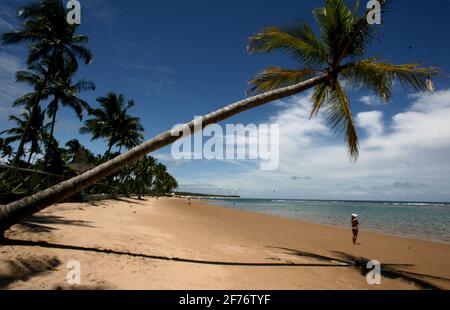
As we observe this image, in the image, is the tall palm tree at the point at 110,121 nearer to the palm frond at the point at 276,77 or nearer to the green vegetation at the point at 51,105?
the green vegetation at the point at 51,105

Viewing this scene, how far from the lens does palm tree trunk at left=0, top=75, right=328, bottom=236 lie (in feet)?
18.7

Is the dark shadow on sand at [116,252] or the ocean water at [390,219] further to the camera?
→ the ocean water at [390,219]

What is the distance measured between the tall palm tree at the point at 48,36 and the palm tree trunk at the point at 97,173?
13.9 m

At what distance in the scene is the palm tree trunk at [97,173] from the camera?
5.69 metres

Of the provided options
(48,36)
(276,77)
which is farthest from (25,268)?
(48,36)

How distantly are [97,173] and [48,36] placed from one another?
54.2ft

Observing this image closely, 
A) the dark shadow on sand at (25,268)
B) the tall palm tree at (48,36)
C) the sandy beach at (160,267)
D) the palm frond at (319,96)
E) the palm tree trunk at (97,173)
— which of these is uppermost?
the tall palm tree at (48,36)

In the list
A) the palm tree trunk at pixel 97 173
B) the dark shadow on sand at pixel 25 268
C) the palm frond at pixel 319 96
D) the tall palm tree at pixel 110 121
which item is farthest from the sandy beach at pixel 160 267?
the tall palm tree at pixel 110 121

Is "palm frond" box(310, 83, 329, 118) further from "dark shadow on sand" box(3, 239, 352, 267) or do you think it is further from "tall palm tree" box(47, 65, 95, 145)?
"tall palm tree" box(47, 65, 95, 145)

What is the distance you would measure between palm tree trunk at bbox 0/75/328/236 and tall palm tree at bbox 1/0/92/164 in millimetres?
13926

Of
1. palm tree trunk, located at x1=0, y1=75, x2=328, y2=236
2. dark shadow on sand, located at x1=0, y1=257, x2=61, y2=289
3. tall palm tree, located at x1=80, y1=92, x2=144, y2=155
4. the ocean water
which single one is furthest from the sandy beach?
tall palm tree, located at x1=80, y1=92, x2=144, y2=155

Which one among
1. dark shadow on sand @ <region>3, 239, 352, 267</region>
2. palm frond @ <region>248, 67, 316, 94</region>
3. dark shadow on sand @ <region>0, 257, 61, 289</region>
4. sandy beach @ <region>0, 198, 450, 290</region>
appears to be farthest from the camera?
palm frond @ <region>248, 67, 316, 94</region>

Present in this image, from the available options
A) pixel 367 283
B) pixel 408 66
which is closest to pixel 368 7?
pixel 408 66
